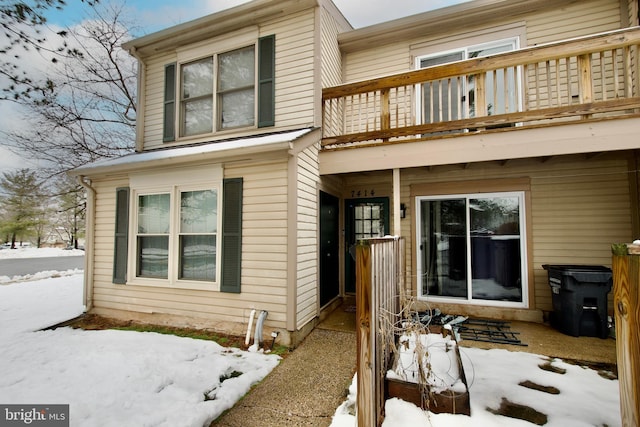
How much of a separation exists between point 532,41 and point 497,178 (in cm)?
253

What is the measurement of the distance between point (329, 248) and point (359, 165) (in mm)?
1766

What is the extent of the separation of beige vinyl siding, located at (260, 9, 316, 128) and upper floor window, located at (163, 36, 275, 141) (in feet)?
0.50

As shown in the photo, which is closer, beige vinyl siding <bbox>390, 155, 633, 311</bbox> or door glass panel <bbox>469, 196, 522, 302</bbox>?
beige vinyl siding <bbox>390, 155, 633, 311</bbox>

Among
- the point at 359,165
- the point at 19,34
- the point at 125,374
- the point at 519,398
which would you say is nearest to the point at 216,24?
the point at 19,34

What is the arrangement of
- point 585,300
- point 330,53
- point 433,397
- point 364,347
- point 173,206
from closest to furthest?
1. point 364,347
2. point 433,397
3. point 585,300
4. point 173,206
5. point 330,53

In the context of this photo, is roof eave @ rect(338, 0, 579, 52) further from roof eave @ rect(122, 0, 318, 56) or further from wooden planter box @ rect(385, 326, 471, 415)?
wooden planter box @ rect(385, 326, 471, 415)

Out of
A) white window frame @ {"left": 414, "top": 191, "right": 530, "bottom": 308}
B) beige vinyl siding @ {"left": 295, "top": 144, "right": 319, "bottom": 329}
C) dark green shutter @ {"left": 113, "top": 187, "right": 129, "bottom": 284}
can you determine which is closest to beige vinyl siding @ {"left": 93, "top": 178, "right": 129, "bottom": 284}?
dark green shutter @ {"left": 113, "top": 187, "right": 129, "bottom": 284}

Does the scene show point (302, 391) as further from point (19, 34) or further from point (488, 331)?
point (19, 34)

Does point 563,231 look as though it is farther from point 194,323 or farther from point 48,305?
point 48,305

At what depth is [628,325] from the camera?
1641 mm

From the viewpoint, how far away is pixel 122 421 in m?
2.31

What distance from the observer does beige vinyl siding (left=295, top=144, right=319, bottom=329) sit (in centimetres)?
416

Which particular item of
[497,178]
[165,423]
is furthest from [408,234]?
[165,423]

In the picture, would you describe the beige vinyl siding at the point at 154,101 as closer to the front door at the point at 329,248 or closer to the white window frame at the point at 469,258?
the front door at the point at 329,248
